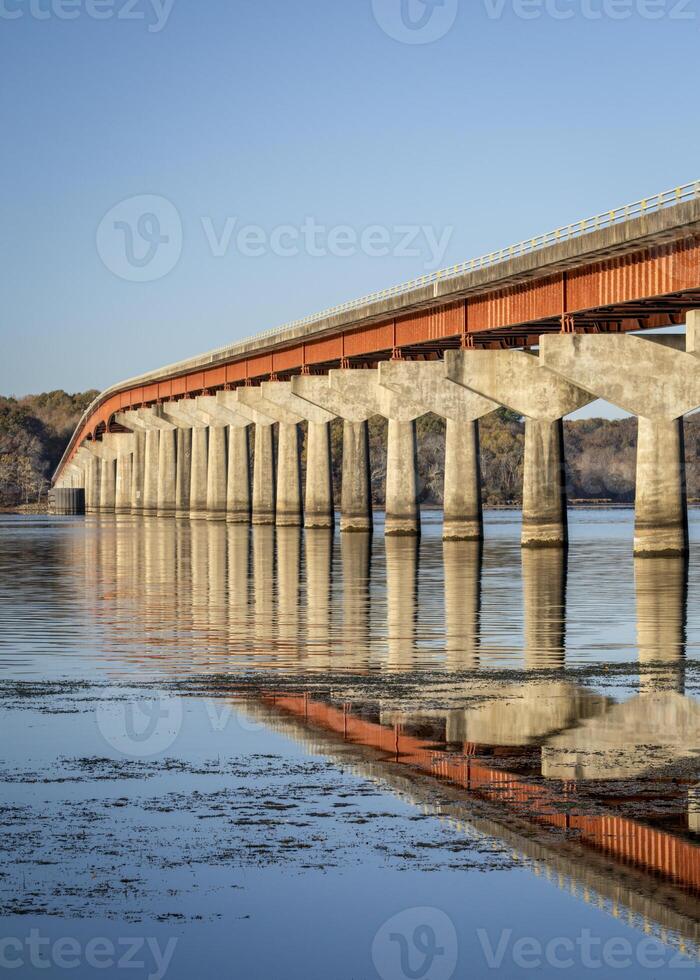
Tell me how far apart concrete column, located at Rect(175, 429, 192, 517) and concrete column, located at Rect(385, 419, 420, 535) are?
52.1 metres

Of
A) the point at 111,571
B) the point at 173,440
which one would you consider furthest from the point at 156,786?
the point at 173,440

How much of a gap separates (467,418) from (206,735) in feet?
184

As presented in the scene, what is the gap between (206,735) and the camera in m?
14.3

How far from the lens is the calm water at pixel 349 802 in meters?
8.08

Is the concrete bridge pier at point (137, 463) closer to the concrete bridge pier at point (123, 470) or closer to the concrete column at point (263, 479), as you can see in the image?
the concrete bridge pier at point (123, 470)

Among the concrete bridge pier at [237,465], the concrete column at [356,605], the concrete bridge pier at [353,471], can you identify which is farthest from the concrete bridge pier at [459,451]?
the concrete bridge pier at [237,465]

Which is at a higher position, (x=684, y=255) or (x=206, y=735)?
(x=684, y=255)

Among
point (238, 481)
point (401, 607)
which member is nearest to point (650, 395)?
point (401, 607)

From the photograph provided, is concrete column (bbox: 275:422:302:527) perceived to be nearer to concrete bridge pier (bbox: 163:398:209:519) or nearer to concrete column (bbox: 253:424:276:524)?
concrete column (bbox: 253:424:276:524)

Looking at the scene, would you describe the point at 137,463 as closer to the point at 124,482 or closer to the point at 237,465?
the point at 124,482

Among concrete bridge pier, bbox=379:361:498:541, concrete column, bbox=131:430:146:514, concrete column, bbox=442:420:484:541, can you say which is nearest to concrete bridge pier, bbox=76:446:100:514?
concrete column, bbox=131:430:146:514

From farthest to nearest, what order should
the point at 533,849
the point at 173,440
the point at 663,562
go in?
the point at 173,440 → the point at 663,562 → the point at 533,849

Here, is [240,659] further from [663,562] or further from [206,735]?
[663,562]

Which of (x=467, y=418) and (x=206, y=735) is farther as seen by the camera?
(x=467, y=418)
